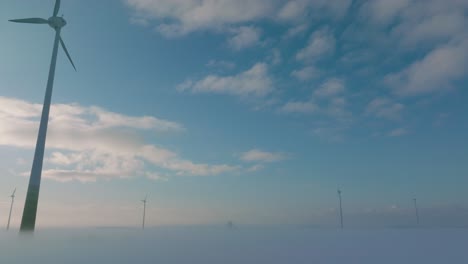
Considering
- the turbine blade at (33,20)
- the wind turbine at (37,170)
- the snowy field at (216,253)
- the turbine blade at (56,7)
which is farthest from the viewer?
the turbine blade at (56,7)

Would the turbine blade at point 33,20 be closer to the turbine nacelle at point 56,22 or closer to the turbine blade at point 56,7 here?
the turbine nacelle at point 56,22

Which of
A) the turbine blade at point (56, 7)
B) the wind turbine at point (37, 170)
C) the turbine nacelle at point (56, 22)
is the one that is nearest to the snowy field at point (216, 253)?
the wind turbine at point (37, 170)

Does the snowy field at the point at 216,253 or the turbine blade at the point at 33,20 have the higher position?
the turbine blade at the point at 33,20

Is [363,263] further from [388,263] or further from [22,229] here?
[22,229]

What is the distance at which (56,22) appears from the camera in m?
91.8

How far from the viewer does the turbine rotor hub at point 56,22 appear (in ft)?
301

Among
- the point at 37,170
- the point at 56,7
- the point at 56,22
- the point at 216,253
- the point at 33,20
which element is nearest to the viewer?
the point at 216,253

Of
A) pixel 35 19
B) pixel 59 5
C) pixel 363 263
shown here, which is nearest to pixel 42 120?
A: pixel 35 19

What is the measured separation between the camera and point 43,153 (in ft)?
242

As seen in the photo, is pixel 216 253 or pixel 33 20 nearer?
pixel 216 253

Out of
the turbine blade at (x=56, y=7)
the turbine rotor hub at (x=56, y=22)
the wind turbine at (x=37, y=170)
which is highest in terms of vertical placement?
the turbine blade at (x=56, y=7)

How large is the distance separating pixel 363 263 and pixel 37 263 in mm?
30287

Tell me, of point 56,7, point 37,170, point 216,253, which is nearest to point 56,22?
point 56,7

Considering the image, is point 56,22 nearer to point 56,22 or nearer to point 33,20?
point 56,22
